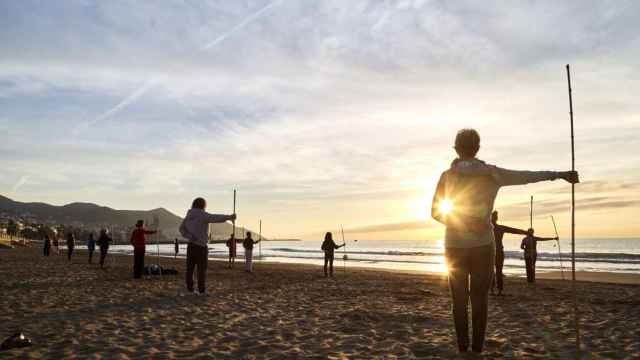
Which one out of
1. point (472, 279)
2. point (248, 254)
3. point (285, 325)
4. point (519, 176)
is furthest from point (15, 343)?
point (248, 254)

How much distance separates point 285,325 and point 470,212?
14.1ft

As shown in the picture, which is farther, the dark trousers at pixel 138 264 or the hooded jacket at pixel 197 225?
the dark trousers at pixel 138 264

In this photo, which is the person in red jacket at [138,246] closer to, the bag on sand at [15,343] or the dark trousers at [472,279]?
the bag on sand at [15,343]

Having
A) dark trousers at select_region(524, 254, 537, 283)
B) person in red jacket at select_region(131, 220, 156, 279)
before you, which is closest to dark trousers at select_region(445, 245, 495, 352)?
person in red jacket at select_region(131, 220, 156, 279)

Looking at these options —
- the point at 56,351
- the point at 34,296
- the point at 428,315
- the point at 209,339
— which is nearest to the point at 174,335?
the point at 209,339

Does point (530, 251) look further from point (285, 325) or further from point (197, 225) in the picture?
point (285, 325)

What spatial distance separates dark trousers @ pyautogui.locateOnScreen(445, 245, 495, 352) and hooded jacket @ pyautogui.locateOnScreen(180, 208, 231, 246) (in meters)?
7.02

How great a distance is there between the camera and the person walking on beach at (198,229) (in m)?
11.4

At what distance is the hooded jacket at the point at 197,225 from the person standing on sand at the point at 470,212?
23.1 feet

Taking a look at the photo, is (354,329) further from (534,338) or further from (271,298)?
(271,298)

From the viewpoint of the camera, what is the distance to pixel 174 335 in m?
7.19

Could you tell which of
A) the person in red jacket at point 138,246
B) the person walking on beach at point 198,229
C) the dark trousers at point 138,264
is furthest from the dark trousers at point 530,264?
the dark trousers at point 138,264

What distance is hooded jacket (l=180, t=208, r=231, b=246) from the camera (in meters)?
11.4

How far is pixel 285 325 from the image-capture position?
823 centimetres
